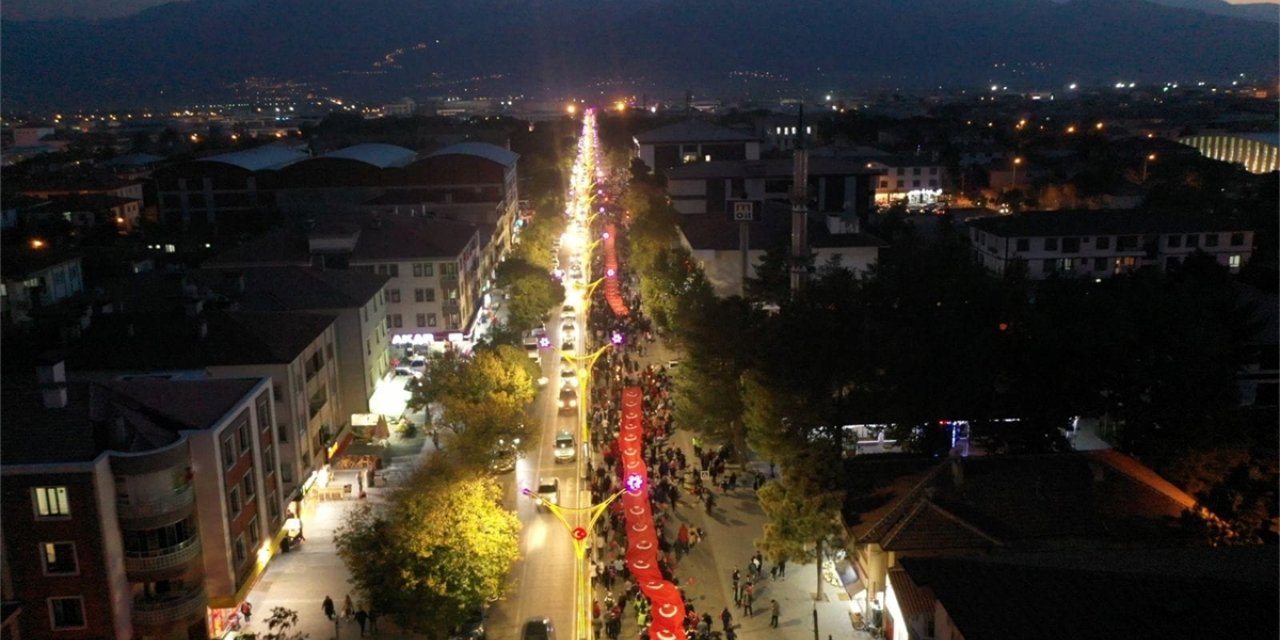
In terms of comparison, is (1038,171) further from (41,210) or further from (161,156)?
(161,156)

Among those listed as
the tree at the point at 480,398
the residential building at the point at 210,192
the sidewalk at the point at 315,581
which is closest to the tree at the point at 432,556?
the sidewalk at the point at 315,581

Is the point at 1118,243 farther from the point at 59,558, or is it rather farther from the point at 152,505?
the point at 59,558

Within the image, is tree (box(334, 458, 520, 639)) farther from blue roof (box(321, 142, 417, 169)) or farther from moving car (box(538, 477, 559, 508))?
blue roof (box(321, 142, 417, 169))

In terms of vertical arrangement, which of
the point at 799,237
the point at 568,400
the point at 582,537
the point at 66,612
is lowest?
the point at 568,400

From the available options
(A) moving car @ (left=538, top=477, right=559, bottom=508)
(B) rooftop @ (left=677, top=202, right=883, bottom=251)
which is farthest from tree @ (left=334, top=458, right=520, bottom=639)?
(B) rooftop @ (left=677, top=202, right=883, bottom=251)

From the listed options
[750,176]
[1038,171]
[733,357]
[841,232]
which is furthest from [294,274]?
[1038,171]

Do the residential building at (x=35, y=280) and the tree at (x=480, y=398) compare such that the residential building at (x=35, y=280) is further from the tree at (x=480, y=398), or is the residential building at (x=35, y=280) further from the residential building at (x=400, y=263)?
the tree at (x=480, y=398)

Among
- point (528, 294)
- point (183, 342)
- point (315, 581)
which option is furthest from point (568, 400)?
point (315, 581)
